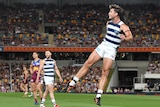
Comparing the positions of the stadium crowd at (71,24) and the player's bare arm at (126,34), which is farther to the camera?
the stadium crowd at (71,24)

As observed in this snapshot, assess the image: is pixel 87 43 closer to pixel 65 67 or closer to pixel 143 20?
pixel 65 67

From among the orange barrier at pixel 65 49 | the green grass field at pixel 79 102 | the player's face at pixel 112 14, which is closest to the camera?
the player's face at pixel 112 14

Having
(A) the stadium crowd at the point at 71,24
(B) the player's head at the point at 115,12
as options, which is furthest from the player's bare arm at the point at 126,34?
(A) the stadium crowd at the point at 71,24

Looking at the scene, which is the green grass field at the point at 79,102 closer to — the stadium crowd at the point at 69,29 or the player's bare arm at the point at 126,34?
the player's bare arm at the point at 126,34

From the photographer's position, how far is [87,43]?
1937 inches

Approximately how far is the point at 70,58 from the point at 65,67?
5.41 feet

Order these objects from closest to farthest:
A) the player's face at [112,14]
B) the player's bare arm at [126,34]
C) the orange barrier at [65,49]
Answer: the player's bare arm at [126,34] < the player's face at [112,14] < the orange barrier at [65,49]

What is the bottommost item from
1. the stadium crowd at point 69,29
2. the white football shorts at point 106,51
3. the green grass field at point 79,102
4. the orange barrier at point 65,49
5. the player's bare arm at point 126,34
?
the green grass field at point 79,102

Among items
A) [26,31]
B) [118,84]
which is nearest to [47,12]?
[26,31]

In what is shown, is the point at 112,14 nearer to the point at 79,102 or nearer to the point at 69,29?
the point at 79,102

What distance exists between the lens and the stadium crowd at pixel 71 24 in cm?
4962

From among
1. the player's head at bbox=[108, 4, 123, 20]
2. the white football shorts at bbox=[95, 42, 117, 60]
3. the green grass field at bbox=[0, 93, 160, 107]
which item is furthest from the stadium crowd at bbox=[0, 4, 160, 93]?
the player's head at bbox=[108, 4, 123, 20]

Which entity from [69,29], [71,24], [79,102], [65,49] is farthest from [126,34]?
[71,24]

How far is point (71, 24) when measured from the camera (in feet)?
178
